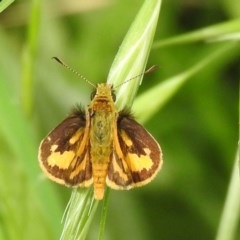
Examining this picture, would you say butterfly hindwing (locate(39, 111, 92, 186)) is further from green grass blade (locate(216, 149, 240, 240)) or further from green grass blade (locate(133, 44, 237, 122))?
green grass blade (locate(216, 149, 240, 240))

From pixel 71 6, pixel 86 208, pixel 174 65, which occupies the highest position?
pixel 71 6

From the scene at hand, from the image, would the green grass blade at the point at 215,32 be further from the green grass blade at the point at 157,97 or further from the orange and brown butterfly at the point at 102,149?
the orange and brown butterfly at the point at 102,149

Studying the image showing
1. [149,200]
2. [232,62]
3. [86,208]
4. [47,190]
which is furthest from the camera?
[232,62]

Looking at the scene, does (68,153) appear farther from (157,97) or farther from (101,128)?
→ (157,97)

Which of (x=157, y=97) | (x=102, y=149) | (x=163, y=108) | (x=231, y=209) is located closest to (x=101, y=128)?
(x=102, y=149)

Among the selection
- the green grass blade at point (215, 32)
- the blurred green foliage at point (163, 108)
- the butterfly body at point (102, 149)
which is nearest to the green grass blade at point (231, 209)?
the butterfly body at point (102, 149)

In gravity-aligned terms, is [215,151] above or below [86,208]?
above

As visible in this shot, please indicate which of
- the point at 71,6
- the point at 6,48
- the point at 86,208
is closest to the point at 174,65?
the point at 71,6

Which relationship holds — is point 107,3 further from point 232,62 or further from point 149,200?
point 149,200
